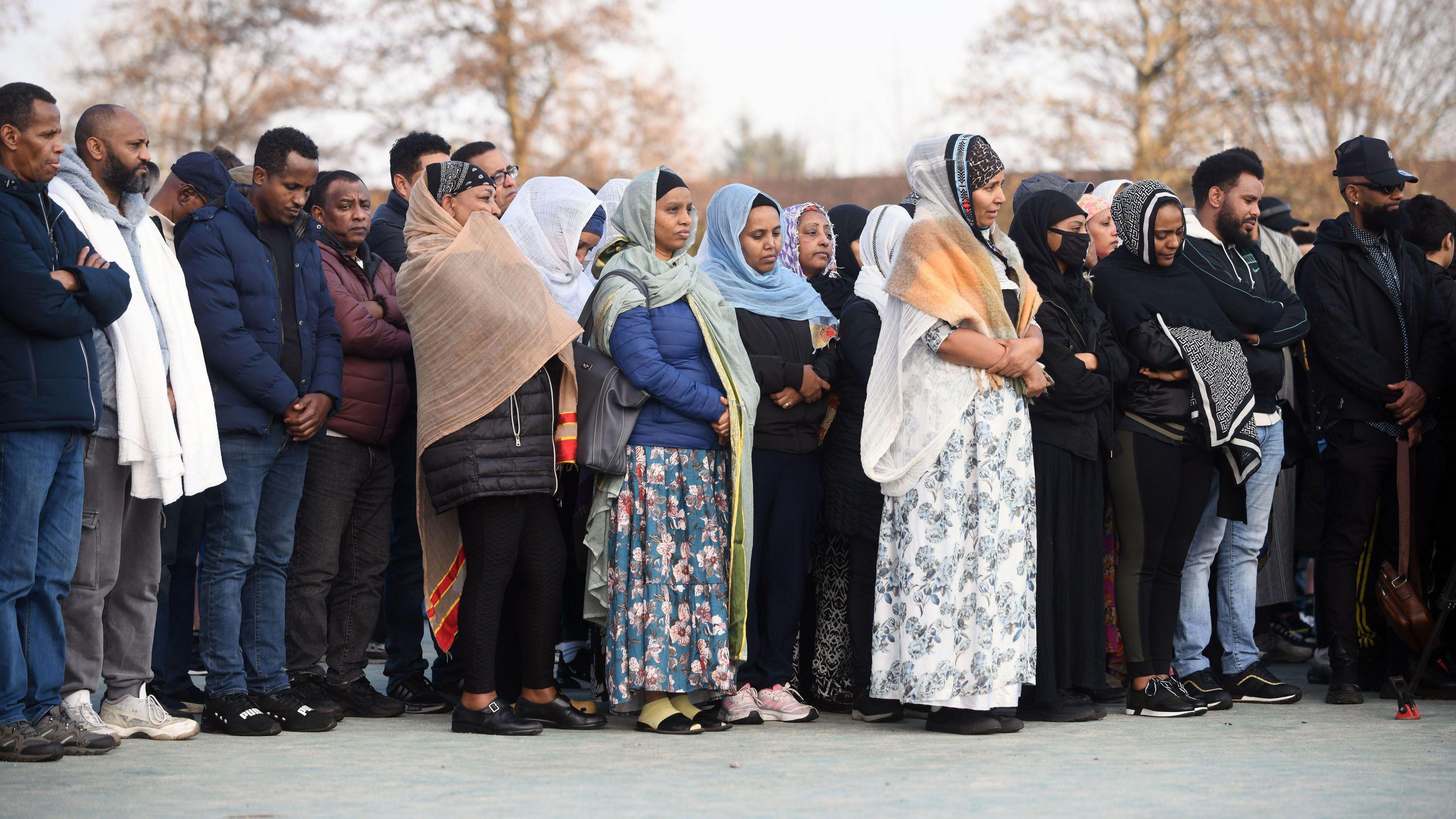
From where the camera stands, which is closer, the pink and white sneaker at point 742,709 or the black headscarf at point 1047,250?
the pink and white sneaker at point 742,709

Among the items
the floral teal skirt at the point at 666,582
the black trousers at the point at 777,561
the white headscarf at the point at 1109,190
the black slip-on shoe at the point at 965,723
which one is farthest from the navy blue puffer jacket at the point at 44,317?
the white headscarf at the point at 1109,190

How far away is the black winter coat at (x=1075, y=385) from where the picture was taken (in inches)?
221

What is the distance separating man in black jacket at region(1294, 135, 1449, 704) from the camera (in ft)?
20.4

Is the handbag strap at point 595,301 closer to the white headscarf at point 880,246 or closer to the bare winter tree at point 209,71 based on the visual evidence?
the white headscarf at point 880,246

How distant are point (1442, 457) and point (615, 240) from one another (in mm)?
3819

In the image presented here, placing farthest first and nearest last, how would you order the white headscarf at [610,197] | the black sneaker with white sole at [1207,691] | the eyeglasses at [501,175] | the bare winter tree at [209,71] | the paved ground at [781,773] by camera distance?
the bare winter tree at [209,71]
the white headscarf at [610,197]
the eyeglasses at [501,175]
the black sneaker with white sole at [1207,691]
the paved ground at [781,773]

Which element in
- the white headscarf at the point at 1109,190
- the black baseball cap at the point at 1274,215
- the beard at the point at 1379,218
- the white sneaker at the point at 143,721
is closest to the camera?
the white sneaker at the point at 143,721

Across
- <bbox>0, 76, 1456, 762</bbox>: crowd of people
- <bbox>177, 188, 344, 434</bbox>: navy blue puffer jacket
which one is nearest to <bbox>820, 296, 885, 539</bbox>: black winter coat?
<bbox>0, 76, 1456, 762</bbox>: crowd of people

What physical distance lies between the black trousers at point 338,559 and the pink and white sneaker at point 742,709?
4.88 feet

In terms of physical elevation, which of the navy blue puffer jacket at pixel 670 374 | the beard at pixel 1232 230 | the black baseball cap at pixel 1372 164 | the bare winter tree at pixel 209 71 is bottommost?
the navy blue puffer jacket at pixel 670 374

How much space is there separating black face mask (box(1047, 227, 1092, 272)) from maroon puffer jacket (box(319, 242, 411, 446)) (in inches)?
105

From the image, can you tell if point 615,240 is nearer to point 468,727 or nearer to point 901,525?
point 901,525

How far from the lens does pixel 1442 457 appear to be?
6.37 metres

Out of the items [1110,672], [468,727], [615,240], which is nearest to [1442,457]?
[1110,672]
